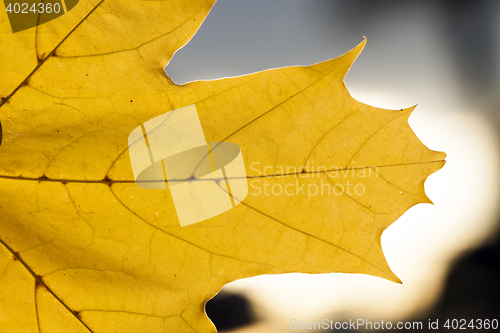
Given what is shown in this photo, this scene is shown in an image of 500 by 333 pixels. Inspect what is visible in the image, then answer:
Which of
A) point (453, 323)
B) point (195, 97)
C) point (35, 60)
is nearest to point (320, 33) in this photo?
point (195, 97)

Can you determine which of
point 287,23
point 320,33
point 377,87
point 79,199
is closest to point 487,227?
point 377,87

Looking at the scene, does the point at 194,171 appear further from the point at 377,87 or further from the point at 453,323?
the point at 453,323

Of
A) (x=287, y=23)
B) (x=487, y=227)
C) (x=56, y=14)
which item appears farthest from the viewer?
(x=487, y=227)

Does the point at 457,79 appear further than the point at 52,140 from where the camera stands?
Yes

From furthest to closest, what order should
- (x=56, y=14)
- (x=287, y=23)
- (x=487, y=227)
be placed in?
(x=487, y=227) → (x=287, y=23) → (x=56, y=14)

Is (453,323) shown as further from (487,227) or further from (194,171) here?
(194,171)

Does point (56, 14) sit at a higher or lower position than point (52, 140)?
higher

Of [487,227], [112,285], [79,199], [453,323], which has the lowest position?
[453,323]
